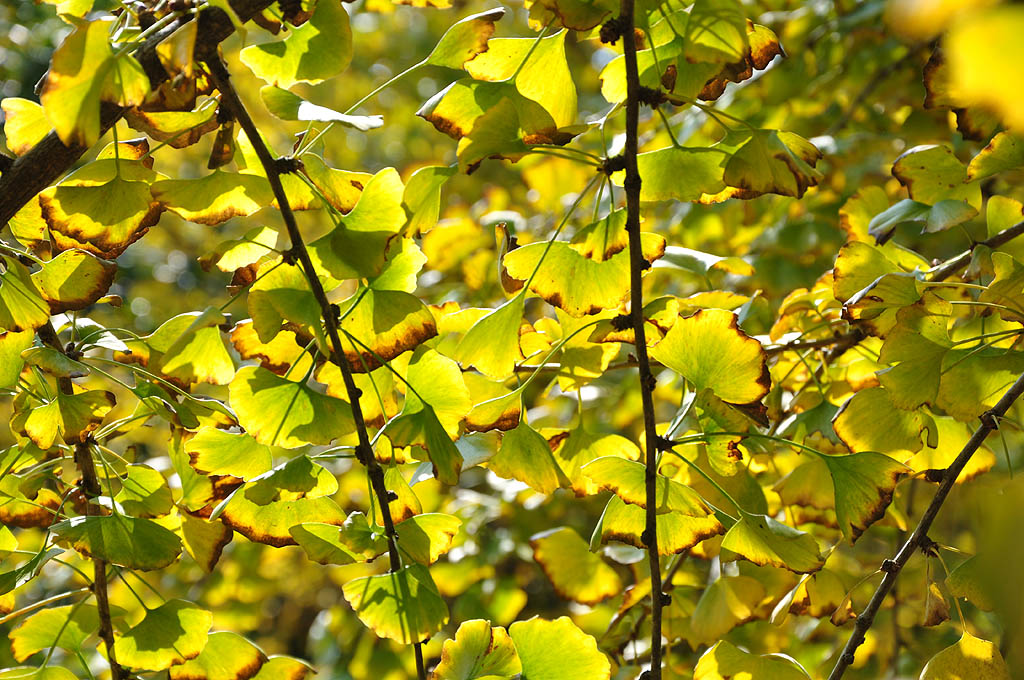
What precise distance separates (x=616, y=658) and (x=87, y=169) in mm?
656

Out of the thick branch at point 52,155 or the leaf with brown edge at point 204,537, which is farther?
the leaf with brown edge at point 204,537

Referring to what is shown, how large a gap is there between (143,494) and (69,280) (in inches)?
6.3

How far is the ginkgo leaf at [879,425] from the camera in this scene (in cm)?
58

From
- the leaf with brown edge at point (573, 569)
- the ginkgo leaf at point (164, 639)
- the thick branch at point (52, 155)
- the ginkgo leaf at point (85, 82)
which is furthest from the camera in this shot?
the leaf with brown edge at point (573, 569)

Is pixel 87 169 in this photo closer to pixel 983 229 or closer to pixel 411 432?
pixel 411 432

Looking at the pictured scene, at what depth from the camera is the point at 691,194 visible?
1.76ft

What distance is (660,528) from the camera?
1.87ft

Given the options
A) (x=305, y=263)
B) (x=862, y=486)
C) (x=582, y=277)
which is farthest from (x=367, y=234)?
(x=862, y=486)

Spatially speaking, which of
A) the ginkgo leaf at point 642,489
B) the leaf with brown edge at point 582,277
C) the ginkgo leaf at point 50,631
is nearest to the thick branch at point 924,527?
the ginkgo leaf at point 642,489

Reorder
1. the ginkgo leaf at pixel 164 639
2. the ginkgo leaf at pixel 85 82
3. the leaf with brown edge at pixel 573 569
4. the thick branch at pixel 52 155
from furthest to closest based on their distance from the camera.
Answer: the leaf with brown edge at pixel 573 569
the ginkgo leaf at pixel 164 639
the thick branch at pixel 52 155
the ginkgo leaf at pixel 85 82

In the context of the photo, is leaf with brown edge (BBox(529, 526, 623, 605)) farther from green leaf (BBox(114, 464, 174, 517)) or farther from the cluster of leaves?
green leaf (BBox(114, 464, 174, 517))

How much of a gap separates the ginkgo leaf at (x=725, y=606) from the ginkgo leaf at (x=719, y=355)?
9.0 inches

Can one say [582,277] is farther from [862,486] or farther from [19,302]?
[19,302]

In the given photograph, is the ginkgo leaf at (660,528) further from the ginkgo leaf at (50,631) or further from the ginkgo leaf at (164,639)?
the ginkgo leaf at (50,631)
